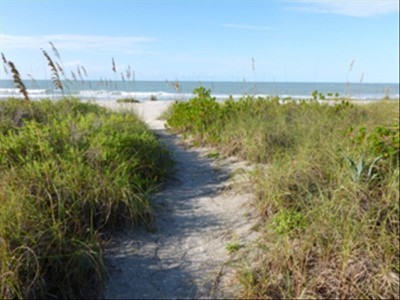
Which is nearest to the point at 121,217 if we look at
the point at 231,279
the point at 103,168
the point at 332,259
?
the point at 103,168

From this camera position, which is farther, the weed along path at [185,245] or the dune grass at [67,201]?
the weed along path at [185,245]

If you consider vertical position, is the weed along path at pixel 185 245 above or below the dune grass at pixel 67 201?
below

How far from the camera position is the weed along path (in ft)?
9.09

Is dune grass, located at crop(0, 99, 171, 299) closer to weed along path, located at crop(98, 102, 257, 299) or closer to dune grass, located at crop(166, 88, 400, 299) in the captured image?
weed along path, located at crop(98, 102, 257, 299)

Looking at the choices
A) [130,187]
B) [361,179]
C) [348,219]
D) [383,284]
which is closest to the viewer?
[383,284]

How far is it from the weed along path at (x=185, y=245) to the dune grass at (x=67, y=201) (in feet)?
0.65

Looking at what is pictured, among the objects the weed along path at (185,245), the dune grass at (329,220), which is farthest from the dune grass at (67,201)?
the dune grass at (329,220)

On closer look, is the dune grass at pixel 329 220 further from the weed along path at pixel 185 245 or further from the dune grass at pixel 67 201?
the dune grass at pixel 67 201

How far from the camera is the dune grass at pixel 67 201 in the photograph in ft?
8.50

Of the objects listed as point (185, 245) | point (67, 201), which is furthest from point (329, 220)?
point (67, 201)

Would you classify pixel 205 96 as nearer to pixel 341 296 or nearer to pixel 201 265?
pixel 201 265

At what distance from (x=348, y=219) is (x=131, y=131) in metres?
3.97

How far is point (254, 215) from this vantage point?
3.84 metres

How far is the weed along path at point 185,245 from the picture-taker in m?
2.77
